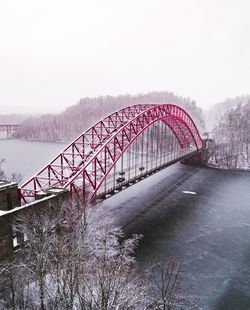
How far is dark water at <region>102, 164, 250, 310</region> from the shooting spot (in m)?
17.1

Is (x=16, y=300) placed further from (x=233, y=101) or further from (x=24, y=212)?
(x=233, y=101)

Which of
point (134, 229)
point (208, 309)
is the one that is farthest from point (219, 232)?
point (208, 309)

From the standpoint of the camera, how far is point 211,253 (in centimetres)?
2064

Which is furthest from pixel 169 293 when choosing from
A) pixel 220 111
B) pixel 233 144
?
pixel 220 111

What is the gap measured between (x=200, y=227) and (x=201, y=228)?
24cm

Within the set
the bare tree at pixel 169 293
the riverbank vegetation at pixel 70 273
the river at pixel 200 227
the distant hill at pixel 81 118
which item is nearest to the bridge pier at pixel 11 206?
the riverbank vegetation at pixel 70 273

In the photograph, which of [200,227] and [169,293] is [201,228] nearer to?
[200,227]

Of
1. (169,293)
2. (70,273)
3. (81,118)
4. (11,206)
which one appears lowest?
(169,293)

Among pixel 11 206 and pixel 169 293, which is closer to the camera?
pixel 169 293

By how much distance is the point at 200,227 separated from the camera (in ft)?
83.3

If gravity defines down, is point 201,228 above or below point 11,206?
below

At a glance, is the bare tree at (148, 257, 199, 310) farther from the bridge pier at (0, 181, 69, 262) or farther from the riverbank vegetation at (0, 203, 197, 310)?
the bridge pier at (0, 181, 69, 262)

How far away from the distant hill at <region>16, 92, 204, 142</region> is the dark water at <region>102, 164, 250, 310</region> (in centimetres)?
5953

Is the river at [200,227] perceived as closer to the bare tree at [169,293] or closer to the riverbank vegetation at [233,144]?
→ the bare tree at [169,293]
